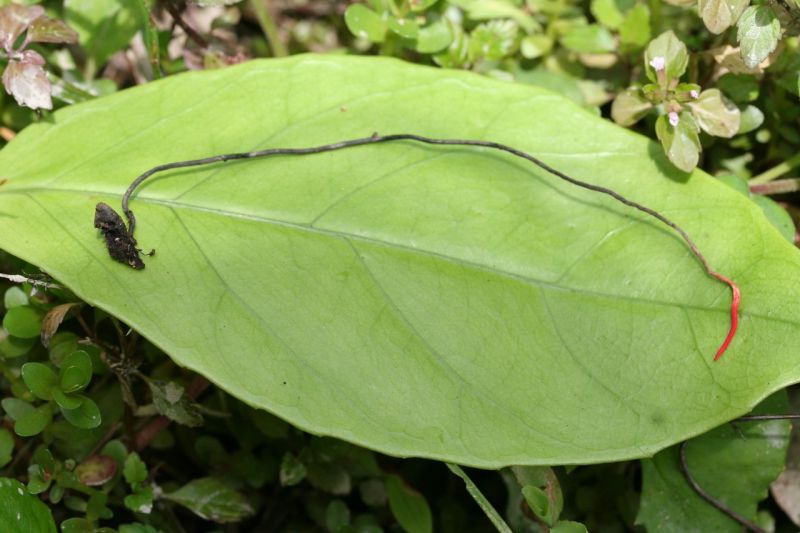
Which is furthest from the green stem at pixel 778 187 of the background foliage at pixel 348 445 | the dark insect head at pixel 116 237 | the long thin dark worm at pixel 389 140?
the dark insect head at pixel 116 237

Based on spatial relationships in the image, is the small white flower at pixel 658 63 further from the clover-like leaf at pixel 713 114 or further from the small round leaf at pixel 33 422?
the small round leaf at pixel 33 422

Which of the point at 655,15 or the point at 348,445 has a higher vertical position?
the point at 655,15

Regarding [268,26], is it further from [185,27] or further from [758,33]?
[758,33]

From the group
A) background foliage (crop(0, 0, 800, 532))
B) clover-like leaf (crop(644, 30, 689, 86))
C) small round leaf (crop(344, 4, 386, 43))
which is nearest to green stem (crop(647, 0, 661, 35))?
background foliage (crop(0, 0, 800, 532))

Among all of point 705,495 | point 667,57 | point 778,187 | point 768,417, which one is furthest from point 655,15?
point 705,495

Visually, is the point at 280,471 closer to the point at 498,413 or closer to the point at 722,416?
the point at 498,413

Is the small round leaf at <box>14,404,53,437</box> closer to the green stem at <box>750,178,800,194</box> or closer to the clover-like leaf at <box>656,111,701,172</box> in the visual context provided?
the clover-like leaf at <box>656,111,701,172</box>

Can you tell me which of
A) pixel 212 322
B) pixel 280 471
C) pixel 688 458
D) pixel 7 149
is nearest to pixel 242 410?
pixel 280 471
